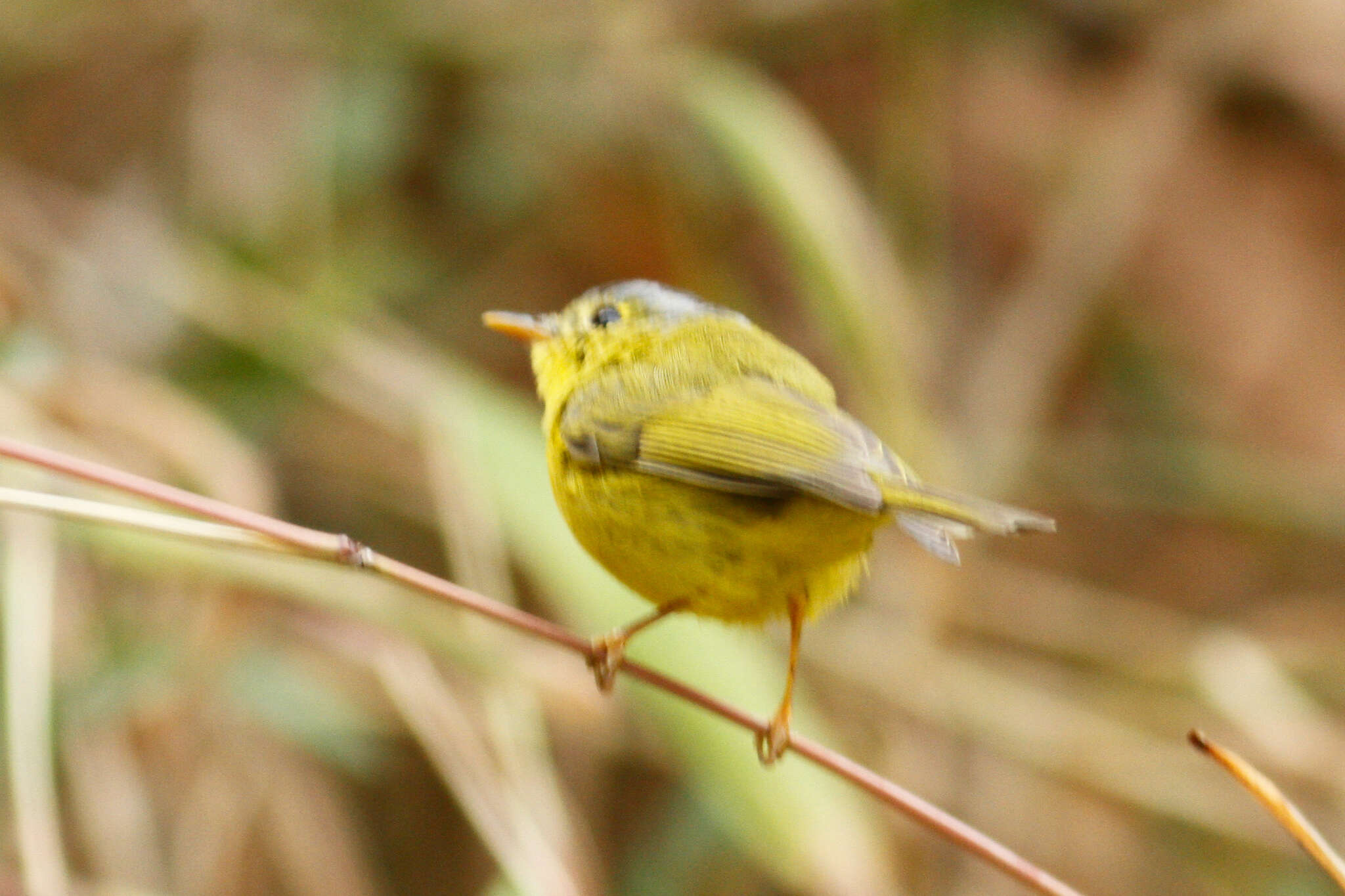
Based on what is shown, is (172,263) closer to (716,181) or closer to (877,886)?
(716,181)

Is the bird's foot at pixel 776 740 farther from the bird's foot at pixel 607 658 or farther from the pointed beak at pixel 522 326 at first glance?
the pointed beak at pixel 522 326

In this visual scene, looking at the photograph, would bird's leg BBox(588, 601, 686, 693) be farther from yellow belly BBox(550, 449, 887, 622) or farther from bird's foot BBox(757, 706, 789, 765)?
bird's foot BBox(757, 706, 789, 765)

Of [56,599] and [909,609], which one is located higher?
[909,609]

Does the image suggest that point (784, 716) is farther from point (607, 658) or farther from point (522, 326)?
point (522, 326)

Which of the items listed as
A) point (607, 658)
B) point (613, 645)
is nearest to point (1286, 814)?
point (607, 658)

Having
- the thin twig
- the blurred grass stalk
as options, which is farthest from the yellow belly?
the blurred grass stalk

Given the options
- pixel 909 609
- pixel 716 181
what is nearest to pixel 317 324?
pixel 716 181
